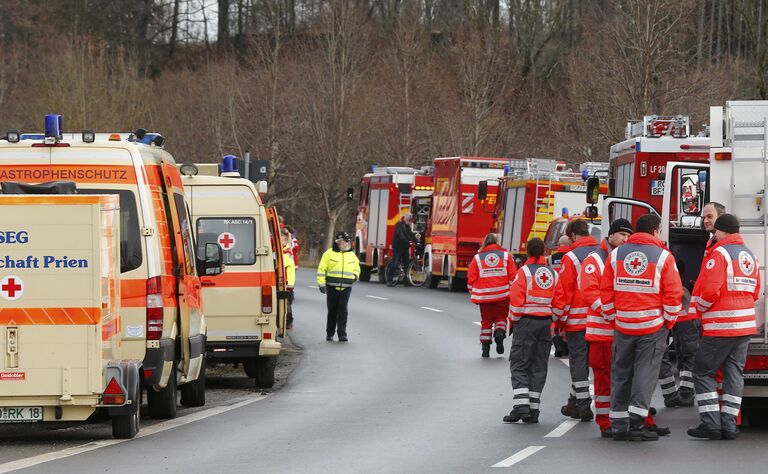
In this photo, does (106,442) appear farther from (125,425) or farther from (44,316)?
(44,316)

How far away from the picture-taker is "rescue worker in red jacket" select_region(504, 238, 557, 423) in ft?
44.9

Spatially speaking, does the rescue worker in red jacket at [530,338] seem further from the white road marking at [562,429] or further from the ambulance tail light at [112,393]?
the ambulance tail light at [112,393]

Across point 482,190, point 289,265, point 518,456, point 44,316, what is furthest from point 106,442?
point 482,190

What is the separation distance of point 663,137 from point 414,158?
124 ft

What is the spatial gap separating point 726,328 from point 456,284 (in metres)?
25.9

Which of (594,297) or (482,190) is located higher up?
(482,190)

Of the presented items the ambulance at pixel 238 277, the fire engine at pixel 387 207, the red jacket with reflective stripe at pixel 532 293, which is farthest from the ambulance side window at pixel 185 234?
the fire engine at pixel 387 207

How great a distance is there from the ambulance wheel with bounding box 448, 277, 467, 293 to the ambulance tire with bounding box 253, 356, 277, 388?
20045mm

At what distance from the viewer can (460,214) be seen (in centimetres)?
3678

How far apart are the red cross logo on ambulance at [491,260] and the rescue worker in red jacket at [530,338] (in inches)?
213

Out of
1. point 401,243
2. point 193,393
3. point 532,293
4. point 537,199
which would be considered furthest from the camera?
point 401,243

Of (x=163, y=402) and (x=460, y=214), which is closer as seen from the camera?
(x=163, y=402)

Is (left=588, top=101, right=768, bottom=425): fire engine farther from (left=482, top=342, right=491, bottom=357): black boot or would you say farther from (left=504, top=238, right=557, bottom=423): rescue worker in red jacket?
(left=482, top=342, right=491, bottom=357): black boot

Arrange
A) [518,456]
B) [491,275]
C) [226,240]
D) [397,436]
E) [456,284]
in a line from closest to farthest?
[518,456] → [397,436] → [226,240] → [491,275] → [456,284]
